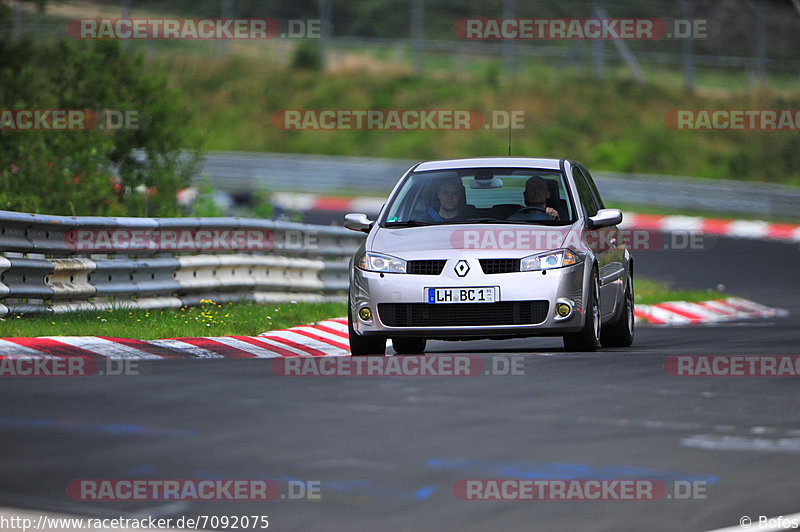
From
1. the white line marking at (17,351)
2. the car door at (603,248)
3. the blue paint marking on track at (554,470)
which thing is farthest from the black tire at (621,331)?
the blue paint marking on track at (554,470)

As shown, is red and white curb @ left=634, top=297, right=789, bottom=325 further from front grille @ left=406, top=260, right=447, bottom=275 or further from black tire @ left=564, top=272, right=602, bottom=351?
front grille @ left=406, top=260, right=447, bottom=275

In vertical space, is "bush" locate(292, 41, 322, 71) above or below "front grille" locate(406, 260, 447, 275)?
above

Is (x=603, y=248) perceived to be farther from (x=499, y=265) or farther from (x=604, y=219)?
(x=499, y=265)

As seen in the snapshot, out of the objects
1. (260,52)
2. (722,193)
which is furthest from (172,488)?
(260,52)

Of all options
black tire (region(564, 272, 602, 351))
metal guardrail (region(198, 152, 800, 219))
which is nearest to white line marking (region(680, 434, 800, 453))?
black tire (region(564, 272, 602, 351))

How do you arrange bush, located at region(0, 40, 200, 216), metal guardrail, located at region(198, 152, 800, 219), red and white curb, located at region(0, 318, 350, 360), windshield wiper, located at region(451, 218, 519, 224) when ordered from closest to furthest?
red and white curb, located at region(0, 318, 350, 360), windshield wiper, located at region(451, 218, 519, 224), bush, located at region(0, 40, 200, 216), metal guardrail, located at region(198, 152, 800, 219)

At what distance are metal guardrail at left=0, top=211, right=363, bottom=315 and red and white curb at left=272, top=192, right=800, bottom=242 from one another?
50.3 ft

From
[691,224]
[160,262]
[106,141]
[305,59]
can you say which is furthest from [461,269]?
[305,59]

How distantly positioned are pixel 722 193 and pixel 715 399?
29.0 metres

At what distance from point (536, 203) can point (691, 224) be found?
23502mm

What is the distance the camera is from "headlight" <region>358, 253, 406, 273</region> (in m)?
11.4

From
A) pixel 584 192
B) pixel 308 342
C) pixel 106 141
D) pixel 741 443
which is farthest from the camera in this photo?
pixel 106 141

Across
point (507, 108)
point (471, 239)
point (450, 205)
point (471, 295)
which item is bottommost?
point (471, 295)

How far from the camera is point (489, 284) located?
440 inches
